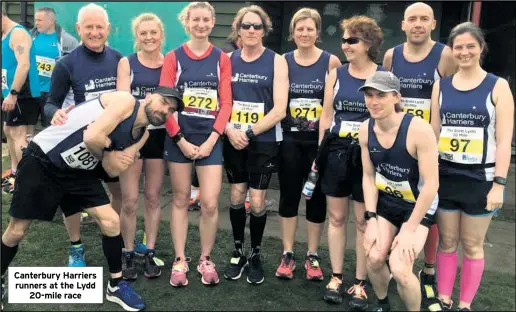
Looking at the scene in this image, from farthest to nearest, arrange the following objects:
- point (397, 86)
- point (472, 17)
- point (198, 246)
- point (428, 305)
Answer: point (472, 17) < point (198, 246) < point (428, 305) < point (397, 86)

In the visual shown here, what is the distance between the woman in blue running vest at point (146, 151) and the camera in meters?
3.68

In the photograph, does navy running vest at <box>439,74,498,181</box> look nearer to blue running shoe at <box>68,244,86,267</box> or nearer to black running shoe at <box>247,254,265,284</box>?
black running shoe at <box>247,254,265,284</box>

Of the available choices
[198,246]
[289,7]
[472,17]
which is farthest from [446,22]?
[198,246]

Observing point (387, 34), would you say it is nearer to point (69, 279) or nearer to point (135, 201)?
point (135, 201)

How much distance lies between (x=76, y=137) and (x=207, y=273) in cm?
144

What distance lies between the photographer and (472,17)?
24.2 ft

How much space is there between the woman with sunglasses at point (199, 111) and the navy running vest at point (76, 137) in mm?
461

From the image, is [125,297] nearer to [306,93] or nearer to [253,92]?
[253,92]

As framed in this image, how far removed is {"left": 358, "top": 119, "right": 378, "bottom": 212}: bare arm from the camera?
3.17 metres

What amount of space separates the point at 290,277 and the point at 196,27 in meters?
2.09

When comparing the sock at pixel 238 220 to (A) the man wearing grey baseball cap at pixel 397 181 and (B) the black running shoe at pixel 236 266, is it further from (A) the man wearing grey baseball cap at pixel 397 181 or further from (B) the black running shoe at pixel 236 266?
(A) the man wearing grey baseball cap at pixel 397 181

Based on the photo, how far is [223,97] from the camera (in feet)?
12.0

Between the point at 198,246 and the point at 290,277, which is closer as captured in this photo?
the point at 290,277

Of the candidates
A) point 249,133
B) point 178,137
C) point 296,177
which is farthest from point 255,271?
point 178,137
